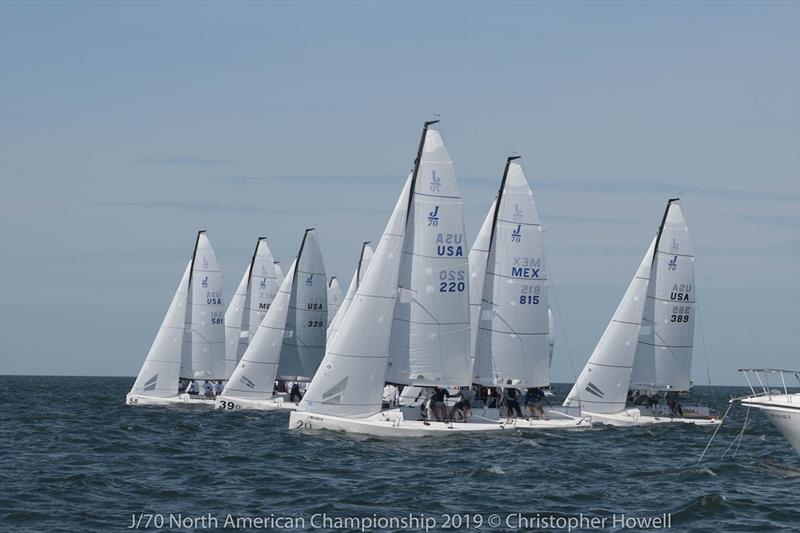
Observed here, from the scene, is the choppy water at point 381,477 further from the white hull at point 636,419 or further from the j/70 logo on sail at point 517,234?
the j/70 logo on sail at point 517,234

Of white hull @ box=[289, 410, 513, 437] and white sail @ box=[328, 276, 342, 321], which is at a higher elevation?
white sail @ box=[328, 276, 342, 321]

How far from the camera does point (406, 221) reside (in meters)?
38.8

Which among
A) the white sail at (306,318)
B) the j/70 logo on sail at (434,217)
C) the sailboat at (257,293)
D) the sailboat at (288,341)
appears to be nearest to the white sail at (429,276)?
the j/70 logo on sail at (434,217)

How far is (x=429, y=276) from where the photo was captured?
38.8 m

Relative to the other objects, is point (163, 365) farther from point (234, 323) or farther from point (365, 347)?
point (365, 347)

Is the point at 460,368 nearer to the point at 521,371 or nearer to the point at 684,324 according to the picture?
the point at 521,371

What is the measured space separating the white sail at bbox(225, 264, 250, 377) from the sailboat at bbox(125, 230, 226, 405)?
11.8 ft

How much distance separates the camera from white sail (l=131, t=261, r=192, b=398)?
60656mm

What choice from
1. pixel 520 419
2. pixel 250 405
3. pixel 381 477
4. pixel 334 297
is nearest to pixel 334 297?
pixel 334 297

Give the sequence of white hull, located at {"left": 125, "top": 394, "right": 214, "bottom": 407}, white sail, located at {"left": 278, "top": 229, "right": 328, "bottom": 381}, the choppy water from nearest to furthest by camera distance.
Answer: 1. the choppy water
2. white sail, located at {"left": 278, "top": 229, "right": 328, "bottom": 381}
3. white hull, located at {"left": 125, "top": 394, "right": 214, "bottom": 407}

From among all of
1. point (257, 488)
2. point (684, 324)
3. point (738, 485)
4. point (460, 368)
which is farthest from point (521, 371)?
point (257, 488)

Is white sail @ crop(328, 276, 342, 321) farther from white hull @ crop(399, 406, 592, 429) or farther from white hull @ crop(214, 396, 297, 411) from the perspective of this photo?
white hull @ crop(399, 406, 592, 429)

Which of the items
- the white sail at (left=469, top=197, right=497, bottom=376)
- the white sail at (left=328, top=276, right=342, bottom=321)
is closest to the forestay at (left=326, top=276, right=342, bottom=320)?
the white sail at (left=328, top=276, right=342, bottom=321)

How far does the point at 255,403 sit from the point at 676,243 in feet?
68.3
